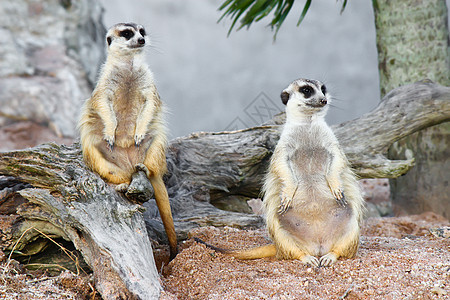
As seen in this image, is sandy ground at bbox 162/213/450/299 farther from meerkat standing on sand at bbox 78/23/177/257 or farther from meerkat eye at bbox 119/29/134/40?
meerkat eye at bbox 119/29/134/40

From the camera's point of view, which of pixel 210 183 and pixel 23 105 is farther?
pixel 23 105

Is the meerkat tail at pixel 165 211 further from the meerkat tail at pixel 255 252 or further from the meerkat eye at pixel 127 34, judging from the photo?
the meerkat eye at pixel 127 34

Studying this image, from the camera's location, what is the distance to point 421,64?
13.9 ft

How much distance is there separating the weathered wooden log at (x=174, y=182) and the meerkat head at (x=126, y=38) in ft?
2.19

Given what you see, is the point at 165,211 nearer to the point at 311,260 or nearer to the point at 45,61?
the point at 311,260

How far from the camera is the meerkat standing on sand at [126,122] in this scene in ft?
7.76

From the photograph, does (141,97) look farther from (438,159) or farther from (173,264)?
(438,159)

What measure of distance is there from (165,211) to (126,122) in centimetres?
55

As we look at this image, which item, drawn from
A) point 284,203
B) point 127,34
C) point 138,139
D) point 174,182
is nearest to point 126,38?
point 127,34

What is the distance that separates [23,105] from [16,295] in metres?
5.16

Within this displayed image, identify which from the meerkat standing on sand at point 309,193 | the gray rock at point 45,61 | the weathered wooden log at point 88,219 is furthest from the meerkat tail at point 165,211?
the gray rock at point 45,61

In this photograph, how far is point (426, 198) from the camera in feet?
14.5

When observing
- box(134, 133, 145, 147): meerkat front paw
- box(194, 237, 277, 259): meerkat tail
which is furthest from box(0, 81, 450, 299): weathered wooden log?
box(194, 237, 277, 259): meerkat tail

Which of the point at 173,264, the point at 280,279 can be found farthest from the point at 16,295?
the point at 280,279
